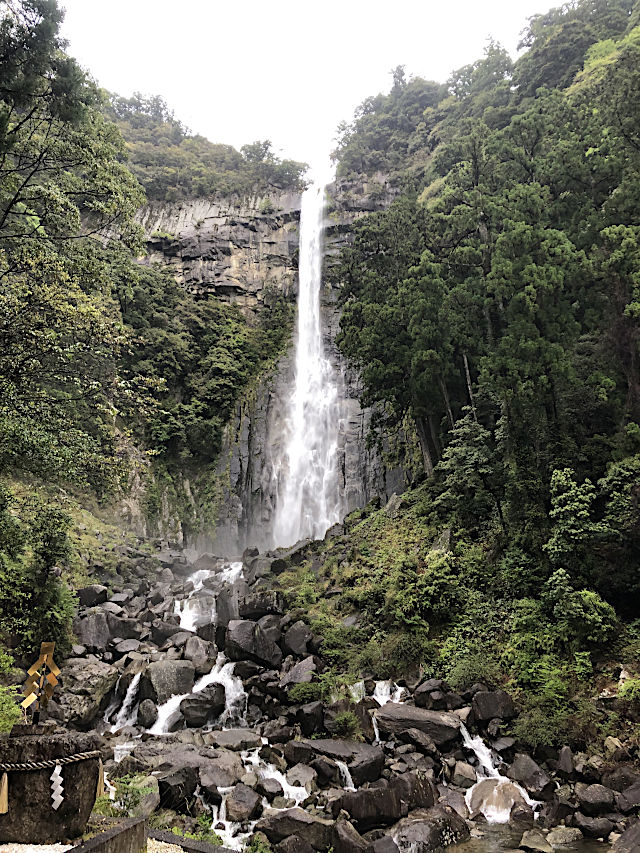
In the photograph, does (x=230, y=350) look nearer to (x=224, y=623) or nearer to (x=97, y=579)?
(x=97, y=579)

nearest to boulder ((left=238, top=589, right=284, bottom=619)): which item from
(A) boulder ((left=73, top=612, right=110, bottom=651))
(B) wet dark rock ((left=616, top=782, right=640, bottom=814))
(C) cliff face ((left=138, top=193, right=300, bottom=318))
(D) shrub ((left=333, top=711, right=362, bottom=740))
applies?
(A) boulder ((left=73, top=612, right=110, bottom=651))

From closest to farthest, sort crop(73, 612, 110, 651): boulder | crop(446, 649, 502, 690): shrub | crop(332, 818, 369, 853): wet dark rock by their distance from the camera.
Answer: crop(332, 818, 369, 853): wet dark rock
crop(446, 649, 502, 690): shrub
crop(73, 612, 110, 651): boulder

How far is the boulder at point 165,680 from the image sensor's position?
10.6 m

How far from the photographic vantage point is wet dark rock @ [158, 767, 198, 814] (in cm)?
681

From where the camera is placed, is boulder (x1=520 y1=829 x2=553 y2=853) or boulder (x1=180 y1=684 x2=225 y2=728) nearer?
boulder (x1=520 y1=829 x2=553 y2=853)

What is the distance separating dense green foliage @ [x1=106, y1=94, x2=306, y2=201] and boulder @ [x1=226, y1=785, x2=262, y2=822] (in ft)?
125

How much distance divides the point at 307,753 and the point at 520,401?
26.5 feet

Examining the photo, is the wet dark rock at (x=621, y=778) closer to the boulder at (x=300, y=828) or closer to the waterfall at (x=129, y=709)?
the boulder at (x=300, y=828)

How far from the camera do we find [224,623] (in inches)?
537

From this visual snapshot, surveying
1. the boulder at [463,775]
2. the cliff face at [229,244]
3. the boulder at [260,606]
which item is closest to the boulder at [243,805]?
the boulder at [463,775]

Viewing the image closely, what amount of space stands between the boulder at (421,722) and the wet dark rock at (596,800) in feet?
6.46

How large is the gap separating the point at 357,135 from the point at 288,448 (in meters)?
26.8

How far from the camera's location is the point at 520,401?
11469 millimetres

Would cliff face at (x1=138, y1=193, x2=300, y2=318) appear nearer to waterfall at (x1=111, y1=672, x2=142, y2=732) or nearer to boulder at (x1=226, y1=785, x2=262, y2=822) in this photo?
waterfall at (x1=111, y1=672, x2=142, y2=732)
